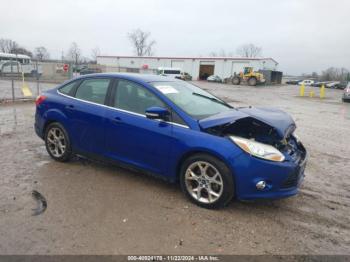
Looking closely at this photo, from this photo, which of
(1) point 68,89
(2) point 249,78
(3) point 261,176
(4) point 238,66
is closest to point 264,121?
(3) point 261,176

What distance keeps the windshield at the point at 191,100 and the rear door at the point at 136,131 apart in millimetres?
229

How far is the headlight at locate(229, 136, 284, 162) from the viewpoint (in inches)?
133

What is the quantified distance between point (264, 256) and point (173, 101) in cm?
212

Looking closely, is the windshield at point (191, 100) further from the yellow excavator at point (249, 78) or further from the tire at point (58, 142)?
the yellow excavator at point (249, 78)

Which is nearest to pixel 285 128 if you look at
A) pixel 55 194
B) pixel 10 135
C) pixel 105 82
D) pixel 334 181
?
pixel 334 181

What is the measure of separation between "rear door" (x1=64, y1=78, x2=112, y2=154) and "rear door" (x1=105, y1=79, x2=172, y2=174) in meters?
0.18

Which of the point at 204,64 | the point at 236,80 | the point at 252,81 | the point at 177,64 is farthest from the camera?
the point at 177,64

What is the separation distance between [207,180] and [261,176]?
0.63m

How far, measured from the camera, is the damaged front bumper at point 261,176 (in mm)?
3352

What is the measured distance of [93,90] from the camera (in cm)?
473

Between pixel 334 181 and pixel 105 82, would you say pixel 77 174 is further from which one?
pixel 334 181

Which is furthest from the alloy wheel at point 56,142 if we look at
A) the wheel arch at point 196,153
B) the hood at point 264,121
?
the hood at point 264,121

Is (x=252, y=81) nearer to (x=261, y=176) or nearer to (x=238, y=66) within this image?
(x=238, y=66)

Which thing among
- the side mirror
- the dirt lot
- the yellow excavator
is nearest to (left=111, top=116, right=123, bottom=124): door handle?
the side mirror
